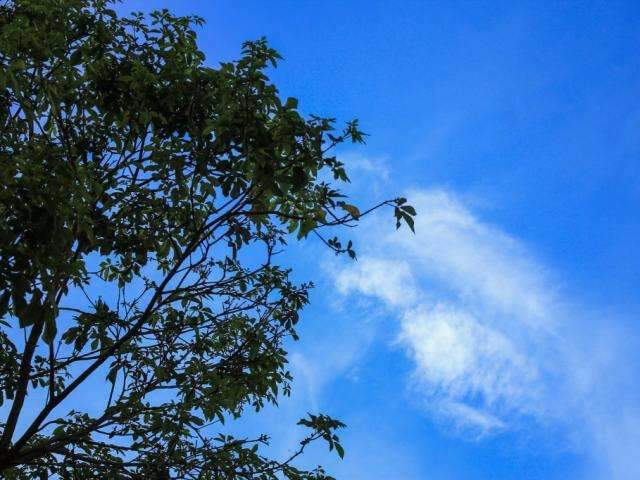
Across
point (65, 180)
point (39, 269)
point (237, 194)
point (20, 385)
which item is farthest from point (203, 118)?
point (20, 385)

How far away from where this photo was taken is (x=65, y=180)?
15.1ft

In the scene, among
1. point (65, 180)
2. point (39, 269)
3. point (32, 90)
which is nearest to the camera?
point (39, 269)

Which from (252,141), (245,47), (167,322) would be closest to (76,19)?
(245,47)

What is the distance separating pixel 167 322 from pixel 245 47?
349 centimetres

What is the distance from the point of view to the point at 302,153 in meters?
5.63

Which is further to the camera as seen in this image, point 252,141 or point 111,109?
point 111,109

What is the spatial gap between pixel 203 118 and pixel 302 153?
5.37ft

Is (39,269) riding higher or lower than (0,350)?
lower

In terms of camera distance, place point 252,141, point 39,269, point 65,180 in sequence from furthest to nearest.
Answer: point 252,141
point 65,180
point 39,269

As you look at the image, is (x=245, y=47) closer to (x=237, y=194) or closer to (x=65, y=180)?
(x=237, y=194)

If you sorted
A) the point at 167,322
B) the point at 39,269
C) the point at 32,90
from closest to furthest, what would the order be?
1. the point at 39,269
2. the point at 32,90
3. the point at 167,322

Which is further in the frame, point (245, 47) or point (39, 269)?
point (245, 47)

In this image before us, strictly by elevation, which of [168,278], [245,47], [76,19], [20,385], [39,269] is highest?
[76,19]

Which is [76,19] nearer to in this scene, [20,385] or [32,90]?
[32,90]
